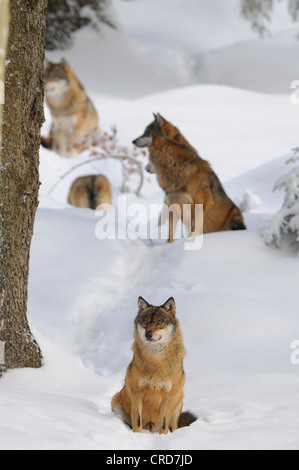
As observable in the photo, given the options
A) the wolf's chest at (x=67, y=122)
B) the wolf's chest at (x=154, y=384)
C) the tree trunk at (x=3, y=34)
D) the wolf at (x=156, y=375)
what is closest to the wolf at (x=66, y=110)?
the wolf's chest at (x=67, y=122)

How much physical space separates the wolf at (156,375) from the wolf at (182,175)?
389 cm

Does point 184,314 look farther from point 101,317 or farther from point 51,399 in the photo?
point 51,399

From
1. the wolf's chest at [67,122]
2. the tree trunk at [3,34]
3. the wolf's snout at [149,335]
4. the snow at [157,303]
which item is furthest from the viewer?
the wolf's chest at [67,122]

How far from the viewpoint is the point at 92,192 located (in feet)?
33.4

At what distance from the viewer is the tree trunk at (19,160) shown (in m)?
4.18

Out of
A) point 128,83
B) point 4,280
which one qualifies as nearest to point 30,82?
point 4,280

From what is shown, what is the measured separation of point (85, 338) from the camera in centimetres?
605

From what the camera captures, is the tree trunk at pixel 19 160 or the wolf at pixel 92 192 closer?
the tree trunk at pixel 19 160

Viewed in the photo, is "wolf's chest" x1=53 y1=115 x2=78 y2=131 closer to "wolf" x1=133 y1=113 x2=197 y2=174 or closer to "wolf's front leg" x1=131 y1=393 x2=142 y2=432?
"wolf" x1=133 y1=113 x2=197 y2=174

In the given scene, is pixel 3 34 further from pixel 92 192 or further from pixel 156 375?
pixel 92 192

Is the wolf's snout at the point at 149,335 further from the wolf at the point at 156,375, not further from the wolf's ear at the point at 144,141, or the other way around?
the wolf's ear at the point at 144,141

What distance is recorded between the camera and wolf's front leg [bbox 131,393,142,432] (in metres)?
3.81

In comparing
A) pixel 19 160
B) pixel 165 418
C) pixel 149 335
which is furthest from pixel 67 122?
pixel 165 418
